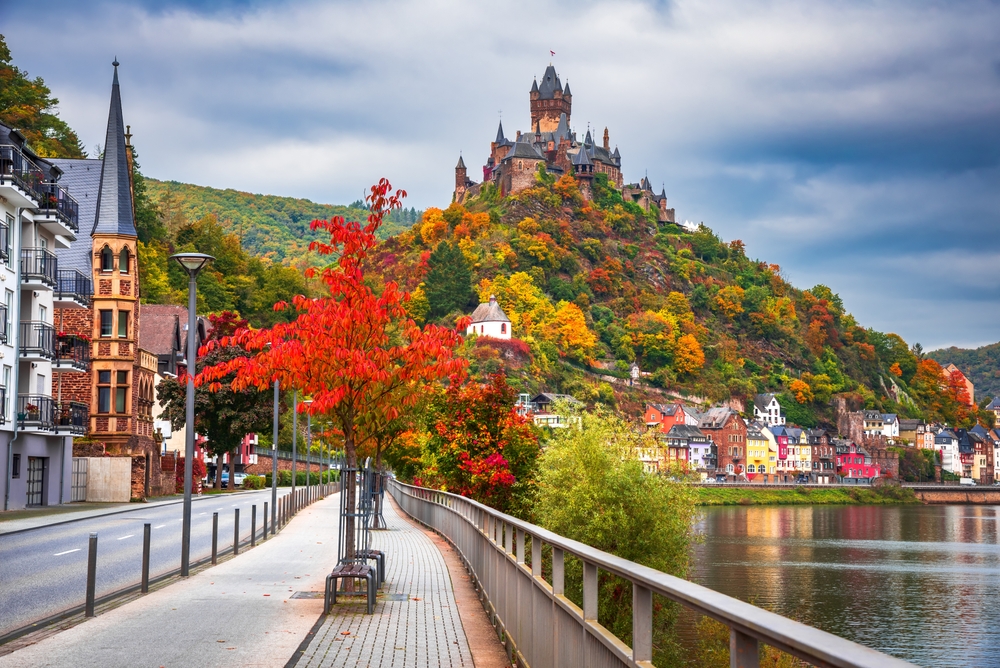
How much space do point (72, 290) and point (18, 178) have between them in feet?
32.0

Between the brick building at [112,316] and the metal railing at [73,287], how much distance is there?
23.3 inches

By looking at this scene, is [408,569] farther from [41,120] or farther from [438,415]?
[41,120]

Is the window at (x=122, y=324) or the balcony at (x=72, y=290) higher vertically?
the balcony at (x=72, y=290)

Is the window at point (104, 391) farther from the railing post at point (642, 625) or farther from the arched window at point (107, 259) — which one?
the railing post at point (642, 625)

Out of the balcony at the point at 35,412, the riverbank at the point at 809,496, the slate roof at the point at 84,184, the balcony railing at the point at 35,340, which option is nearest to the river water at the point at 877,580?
the balcony at the point at 35,412

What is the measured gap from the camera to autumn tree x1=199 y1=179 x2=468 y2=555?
1394cm

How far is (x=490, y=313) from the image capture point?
173 meters

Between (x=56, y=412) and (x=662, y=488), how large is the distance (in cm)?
2780

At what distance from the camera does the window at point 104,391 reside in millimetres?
52281

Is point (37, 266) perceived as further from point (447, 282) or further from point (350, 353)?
point (447, 282)

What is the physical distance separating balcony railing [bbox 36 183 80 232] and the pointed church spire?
5.40 meters

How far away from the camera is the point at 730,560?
51.4m

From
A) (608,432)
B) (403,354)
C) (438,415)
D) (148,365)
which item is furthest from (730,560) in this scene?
(403,354)

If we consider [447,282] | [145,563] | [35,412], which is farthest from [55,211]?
[447,282]
